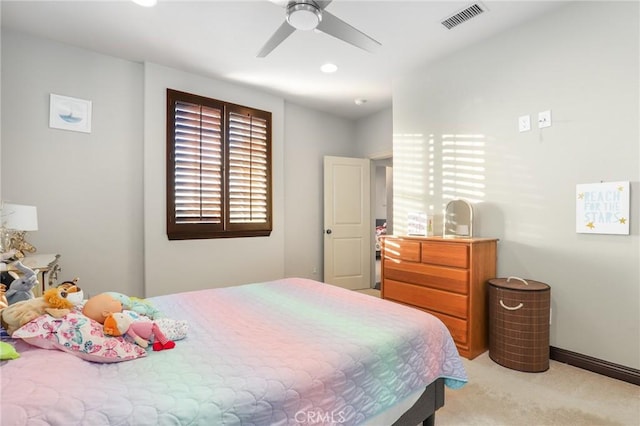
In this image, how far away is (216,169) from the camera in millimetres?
3713

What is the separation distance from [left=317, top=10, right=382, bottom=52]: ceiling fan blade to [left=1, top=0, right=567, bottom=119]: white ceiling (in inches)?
14.8

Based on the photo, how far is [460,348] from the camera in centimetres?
261

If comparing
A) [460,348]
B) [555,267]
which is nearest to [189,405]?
[460,348]

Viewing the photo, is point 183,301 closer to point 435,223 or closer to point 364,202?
point 435,223

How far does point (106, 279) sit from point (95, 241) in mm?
395

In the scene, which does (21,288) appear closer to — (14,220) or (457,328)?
(14,220)

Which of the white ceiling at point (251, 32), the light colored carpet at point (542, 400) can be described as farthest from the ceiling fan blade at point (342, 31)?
the light colored carpet at point (542, 400)

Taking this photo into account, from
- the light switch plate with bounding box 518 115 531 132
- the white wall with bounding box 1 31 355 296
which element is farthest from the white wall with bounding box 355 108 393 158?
the light switch plate with bounding box 518 115 531 132

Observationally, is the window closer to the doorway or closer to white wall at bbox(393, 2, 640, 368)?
white wall at bbox(393, 2, 640, 368)

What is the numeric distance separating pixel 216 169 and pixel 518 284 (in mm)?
3174

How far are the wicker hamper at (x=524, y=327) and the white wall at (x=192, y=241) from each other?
2.70 metres

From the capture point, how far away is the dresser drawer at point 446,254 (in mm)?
2578

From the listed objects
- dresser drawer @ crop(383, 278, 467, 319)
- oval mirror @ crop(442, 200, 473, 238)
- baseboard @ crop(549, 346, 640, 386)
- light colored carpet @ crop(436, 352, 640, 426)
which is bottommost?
light colored carpet @ crop(436, 352, 640, 426)

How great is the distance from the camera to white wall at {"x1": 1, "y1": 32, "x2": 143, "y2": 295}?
2.79m
